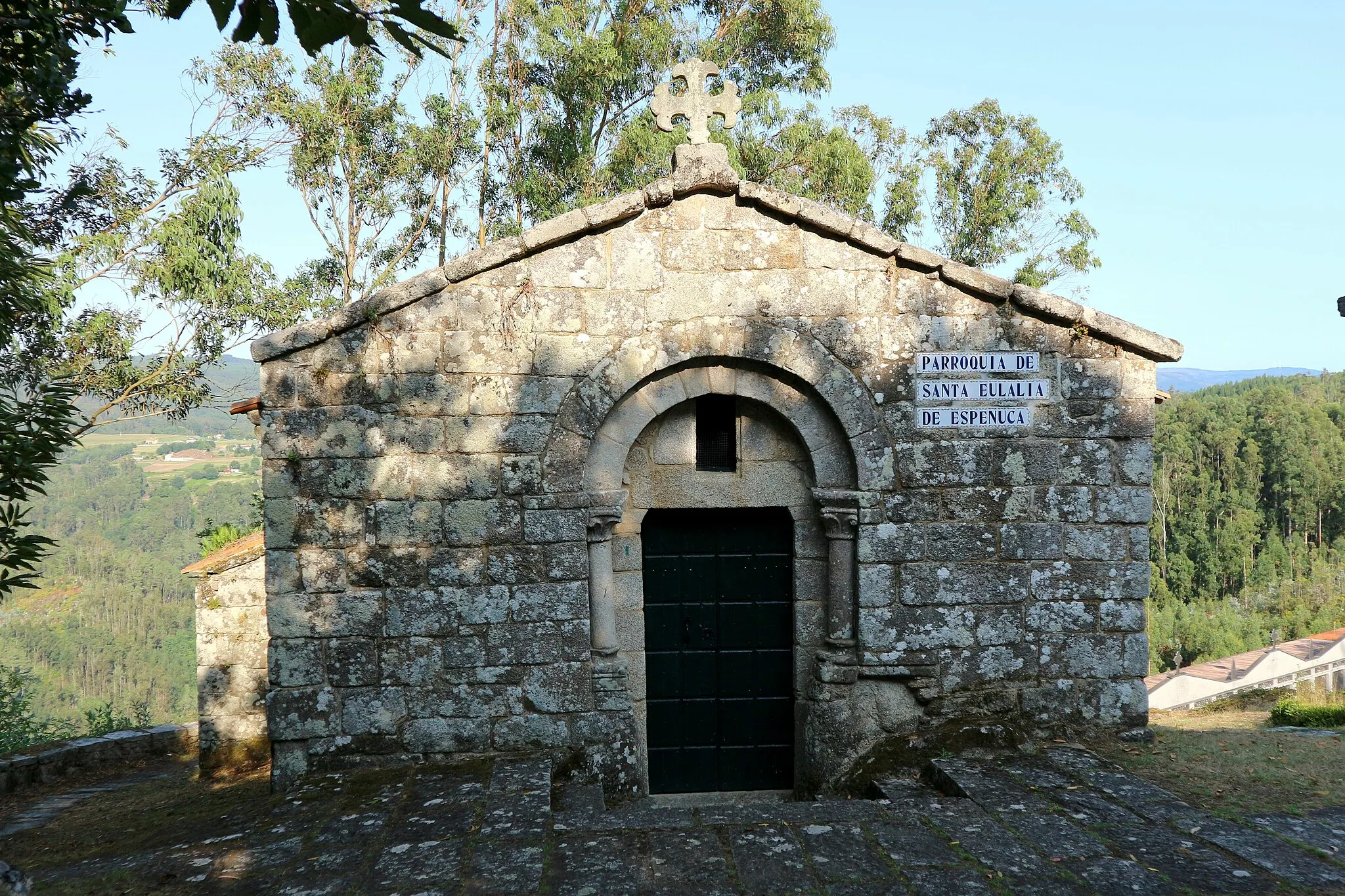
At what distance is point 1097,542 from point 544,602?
3718 mm

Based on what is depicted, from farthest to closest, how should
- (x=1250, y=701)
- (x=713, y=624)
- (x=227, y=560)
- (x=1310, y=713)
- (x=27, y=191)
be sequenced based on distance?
(x=1250, y=701) → (x=227, y=560) → (x=1310, y=713) → (x=713, y=624) → (x=27, y=191)

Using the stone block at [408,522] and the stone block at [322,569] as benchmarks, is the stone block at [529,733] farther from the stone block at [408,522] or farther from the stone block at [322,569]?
the stone block at [322,569]

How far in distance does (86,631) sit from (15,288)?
1974 inches

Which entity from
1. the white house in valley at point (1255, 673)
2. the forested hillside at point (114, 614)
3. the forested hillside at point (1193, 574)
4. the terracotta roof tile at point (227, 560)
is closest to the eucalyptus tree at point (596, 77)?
the terracotta roof tile at point (227, 560)

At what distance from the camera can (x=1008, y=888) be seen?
4.10 metres

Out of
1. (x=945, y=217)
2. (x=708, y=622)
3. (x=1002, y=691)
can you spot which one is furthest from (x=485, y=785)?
(x=945, y=217)

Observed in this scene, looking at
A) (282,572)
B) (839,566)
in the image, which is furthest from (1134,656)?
(282,572)

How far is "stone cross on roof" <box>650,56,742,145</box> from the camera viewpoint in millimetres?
6266

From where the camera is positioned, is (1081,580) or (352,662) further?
(1081,580)

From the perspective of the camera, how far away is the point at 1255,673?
2555cm

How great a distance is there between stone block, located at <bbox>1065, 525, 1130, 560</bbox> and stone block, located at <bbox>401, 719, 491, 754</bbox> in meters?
4.13

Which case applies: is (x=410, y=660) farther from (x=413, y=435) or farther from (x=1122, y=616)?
(x=1122, y=616)

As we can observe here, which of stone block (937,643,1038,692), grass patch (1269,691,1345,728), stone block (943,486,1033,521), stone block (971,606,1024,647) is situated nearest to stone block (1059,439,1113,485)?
stone block (943,486,1033,521)

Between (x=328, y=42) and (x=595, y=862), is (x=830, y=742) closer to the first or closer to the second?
(x=595, y=862)
